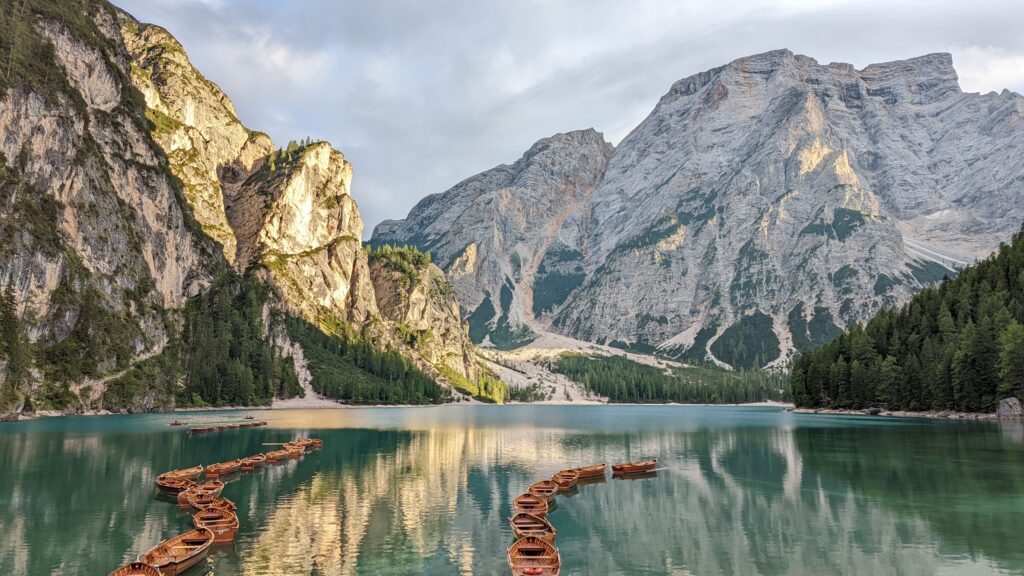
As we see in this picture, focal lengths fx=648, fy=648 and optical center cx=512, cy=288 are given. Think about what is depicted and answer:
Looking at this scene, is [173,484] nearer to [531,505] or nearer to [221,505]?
[221,505]

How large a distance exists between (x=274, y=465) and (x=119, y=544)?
3704cm

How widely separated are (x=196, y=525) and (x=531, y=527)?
2028cm

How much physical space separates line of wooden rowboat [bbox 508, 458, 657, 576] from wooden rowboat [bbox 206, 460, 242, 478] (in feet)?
106

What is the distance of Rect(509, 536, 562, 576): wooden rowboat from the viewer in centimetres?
3017

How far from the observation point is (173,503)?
48.8m

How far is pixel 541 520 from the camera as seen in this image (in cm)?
4106

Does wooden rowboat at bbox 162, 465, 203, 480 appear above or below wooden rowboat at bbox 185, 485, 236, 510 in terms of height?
above

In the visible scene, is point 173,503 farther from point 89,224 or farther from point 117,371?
point 89,224

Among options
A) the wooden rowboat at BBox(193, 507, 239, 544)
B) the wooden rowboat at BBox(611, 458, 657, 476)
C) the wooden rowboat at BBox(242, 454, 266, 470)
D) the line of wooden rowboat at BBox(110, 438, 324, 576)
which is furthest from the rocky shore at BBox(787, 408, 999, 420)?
the wooden rowboat at BBox(193, 507, 239, 544)

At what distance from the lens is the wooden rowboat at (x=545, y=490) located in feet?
171

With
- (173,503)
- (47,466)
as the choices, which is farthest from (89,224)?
(173,503)

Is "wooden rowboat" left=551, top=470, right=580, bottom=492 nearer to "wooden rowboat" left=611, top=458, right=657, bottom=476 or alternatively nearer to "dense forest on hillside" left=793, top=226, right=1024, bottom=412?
"wooden rowboat" left=611, top=458, right=657, bottom=476

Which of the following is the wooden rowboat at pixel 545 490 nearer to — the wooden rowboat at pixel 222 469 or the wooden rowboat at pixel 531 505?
the wooden rowboat at pixel 531 505

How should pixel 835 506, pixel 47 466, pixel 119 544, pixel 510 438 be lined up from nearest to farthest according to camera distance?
1. pixel 119 544
2. pixel 835 506
3. pixel 47 466
4. pixel 510 438
